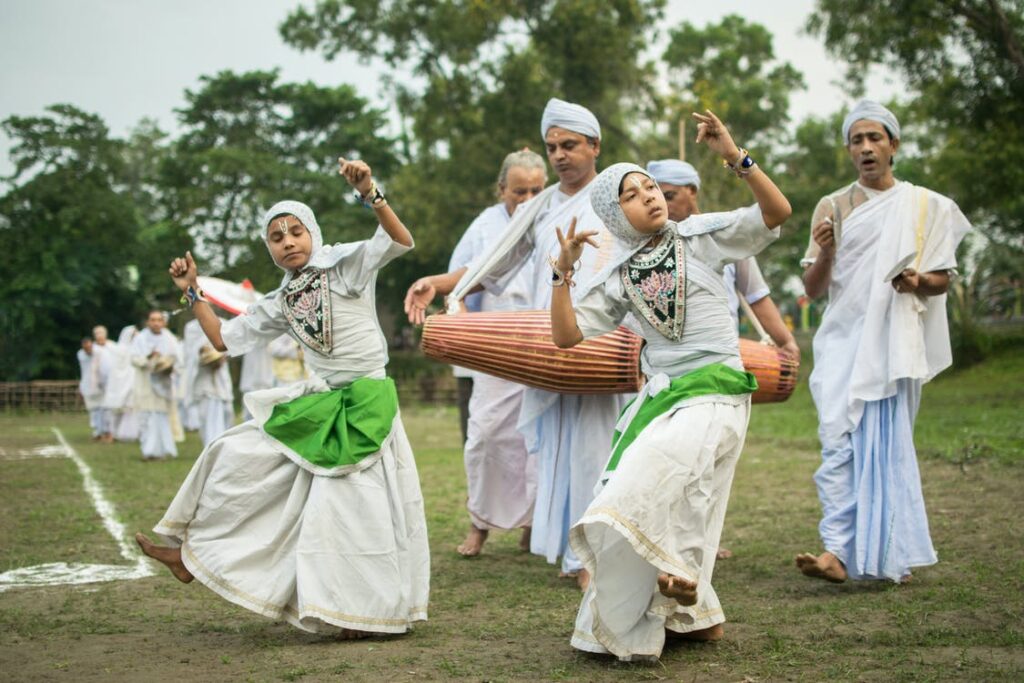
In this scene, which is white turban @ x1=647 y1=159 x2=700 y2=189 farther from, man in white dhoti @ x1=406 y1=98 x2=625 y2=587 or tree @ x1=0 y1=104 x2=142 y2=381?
tree @ x1=0 y1=104 x2=142 y2=381

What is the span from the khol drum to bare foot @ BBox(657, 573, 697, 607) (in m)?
2.02

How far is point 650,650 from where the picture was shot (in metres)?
4.59

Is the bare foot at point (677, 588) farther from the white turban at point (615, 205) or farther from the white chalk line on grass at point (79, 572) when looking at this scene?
the white chalk line on grass at point (79, 572)

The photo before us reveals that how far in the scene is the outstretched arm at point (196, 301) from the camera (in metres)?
5.93

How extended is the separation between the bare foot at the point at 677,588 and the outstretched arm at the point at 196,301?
8.49 feet

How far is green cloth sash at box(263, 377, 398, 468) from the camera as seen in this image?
17.9ft

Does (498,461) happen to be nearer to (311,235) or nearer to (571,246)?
(311,235)

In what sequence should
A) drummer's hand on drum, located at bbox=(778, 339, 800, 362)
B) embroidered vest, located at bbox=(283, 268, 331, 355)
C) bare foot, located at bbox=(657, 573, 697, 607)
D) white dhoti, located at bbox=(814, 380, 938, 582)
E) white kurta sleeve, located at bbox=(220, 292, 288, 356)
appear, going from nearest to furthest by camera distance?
bare foot, located at bbox=(657, 573, 697, 607), embroidered vest, located at bbox=(283, 268, 331, 355), white kurta sleeve, located at bbox=(220, 292, 288, 356), white dhoti, located at bbox=(814, 380, 938, 582), drummer's hand on drum, located at bbox=(778, 339, 800, 362)

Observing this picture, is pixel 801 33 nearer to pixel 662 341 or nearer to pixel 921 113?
pixel 921 113

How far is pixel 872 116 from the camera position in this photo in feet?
21.7

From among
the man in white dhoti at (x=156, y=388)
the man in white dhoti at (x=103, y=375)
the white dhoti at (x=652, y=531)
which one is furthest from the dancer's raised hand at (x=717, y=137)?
the man in white dhoti at (x=103, y=375)

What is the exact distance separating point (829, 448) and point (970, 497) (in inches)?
119

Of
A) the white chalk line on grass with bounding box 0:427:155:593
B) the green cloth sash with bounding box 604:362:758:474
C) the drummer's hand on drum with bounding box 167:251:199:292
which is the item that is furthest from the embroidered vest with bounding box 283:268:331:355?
the white chalk line on grass with bounding box 0:427:155:593

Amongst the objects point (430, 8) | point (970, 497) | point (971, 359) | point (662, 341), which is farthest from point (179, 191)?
point (662, 341)
